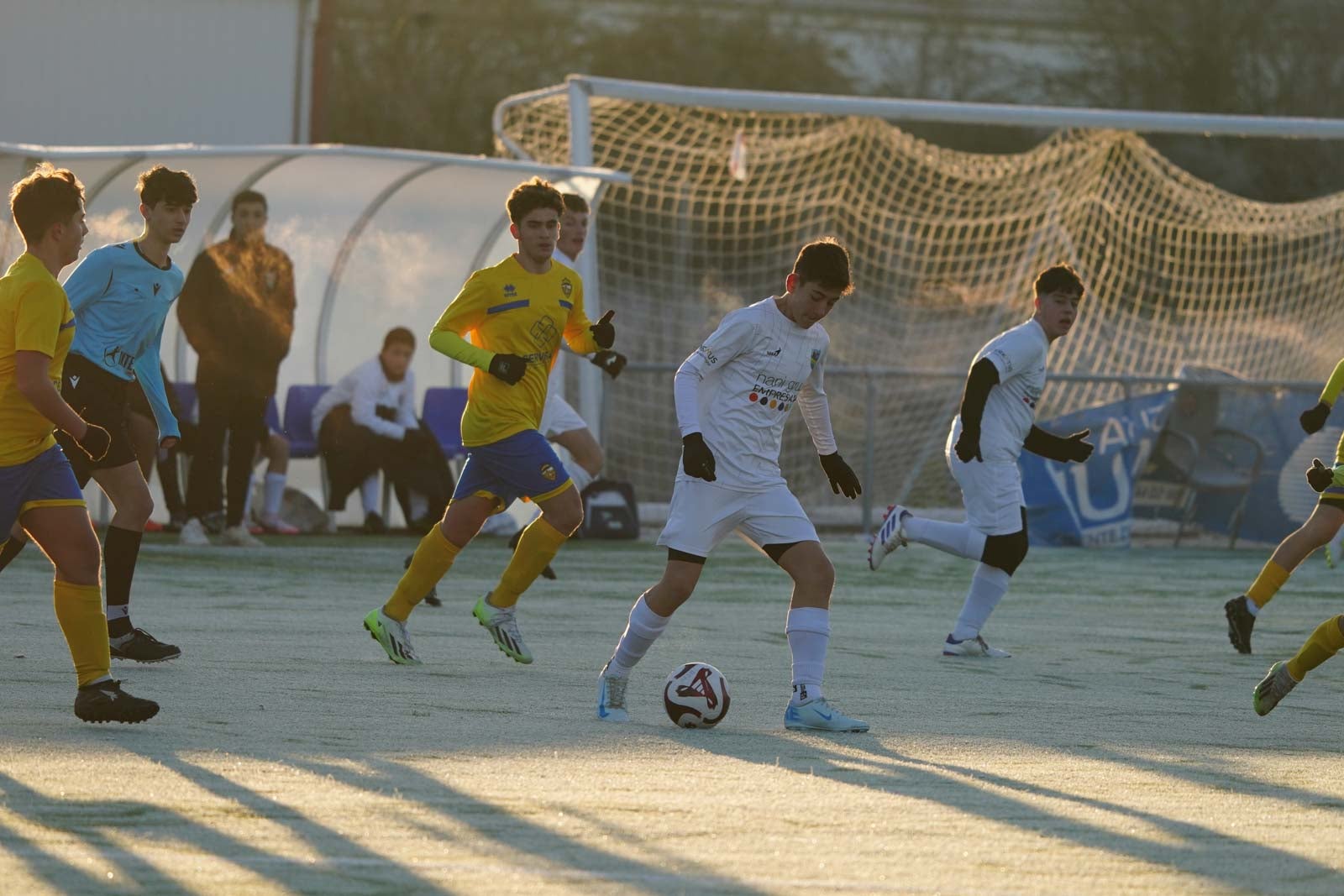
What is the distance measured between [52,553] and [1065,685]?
12.6 feet

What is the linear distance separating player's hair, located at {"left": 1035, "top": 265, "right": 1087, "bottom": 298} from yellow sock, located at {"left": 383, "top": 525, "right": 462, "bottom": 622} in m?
2.74

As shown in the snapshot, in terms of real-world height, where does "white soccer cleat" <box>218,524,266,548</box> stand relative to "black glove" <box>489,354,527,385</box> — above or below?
below

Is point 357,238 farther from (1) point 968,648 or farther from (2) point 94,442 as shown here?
(2) point 94,442

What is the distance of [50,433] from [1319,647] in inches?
154

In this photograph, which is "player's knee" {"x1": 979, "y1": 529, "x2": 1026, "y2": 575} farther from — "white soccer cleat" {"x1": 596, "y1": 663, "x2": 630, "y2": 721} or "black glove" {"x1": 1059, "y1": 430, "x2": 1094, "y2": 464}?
"white soccer cleat" {"x1": 596, "y1": 663, "x2": 630, "y2": 721}

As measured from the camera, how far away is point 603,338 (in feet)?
26.0

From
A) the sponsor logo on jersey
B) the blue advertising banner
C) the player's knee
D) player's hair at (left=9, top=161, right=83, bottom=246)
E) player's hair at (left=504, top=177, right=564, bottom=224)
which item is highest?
player's hair at (left=504, top=177, right=564, bottom=224)

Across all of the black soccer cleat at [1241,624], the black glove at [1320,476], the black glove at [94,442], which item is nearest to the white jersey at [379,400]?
the black soccer cleat at [1241,624]

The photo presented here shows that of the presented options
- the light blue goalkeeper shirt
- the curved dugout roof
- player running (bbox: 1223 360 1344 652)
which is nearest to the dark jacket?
the curved dugout roof

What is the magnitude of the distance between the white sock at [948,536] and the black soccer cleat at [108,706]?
398 cm

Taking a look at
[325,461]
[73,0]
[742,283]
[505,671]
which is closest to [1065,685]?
[505,671]

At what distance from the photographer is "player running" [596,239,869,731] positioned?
6.48 meters

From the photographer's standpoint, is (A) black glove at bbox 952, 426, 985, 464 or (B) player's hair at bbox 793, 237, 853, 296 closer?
(B) player's hair at bbox 793, 237, 853, 296

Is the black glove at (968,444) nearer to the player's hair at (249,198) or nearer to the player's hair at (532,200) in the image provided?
the player's hair at (532,200)
